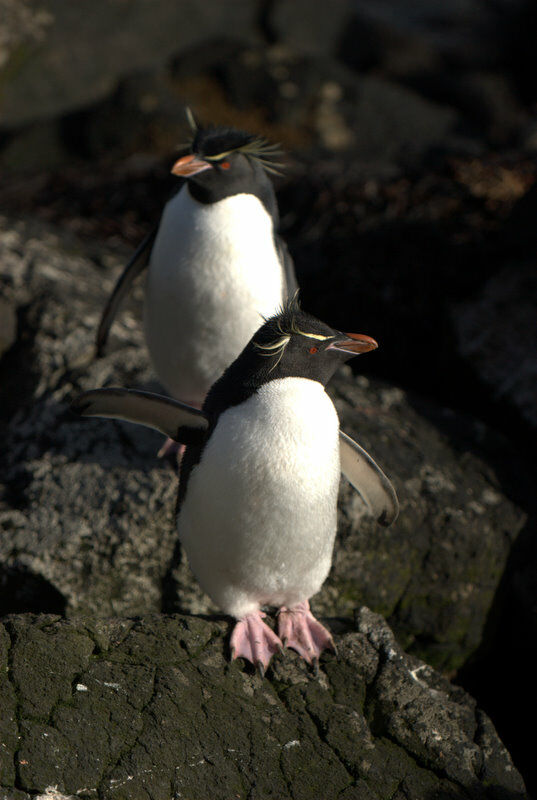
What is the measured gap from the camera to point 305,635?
93.2 inches

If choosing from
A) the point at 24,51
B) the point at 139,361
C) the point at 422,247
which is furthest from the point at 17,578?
the point at 24,51

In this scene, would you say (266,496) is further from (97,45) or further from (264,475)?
(97,45)

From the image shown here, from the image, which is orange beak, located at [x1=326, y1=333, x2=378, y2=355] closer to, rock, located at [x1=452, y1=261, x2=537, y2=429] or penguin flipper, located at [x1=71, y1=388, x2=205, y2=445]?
penguin flipper, located at [x1=71, y1=388, x2=205, y2=445]

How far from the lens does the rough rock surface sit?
2941mm

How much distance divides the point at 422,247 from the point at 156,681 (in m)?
3.47

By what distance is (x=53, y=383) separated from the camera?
11.9ft

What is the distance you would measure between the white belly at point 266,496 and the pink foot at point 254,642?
0.06 meters

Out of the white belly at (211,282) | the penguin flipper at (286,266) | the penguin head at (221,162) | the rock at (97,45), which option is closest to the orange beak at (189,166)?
the penguin head at (221,162)

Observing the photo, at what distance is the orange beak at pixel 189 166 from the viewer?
2944 millimetres

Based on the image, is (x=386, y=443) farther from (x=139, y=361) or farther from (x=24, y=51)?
(x=24, y=51)

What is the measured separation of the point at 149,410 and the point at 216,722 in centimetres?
93

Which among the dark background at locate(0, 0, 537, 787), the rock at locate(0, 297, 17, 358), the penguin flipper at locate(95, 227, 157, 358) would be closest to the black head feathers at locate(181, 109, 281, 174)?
the dark background at locate(0, 0, 537, 787)

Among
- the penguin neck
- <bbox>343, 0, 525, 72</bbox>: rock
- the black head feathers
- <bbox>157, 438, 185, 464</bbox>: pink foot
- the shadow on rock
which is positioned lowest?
the shadow on rock

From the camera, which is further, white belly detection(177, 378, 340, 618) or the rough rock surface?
the rough rock surface
